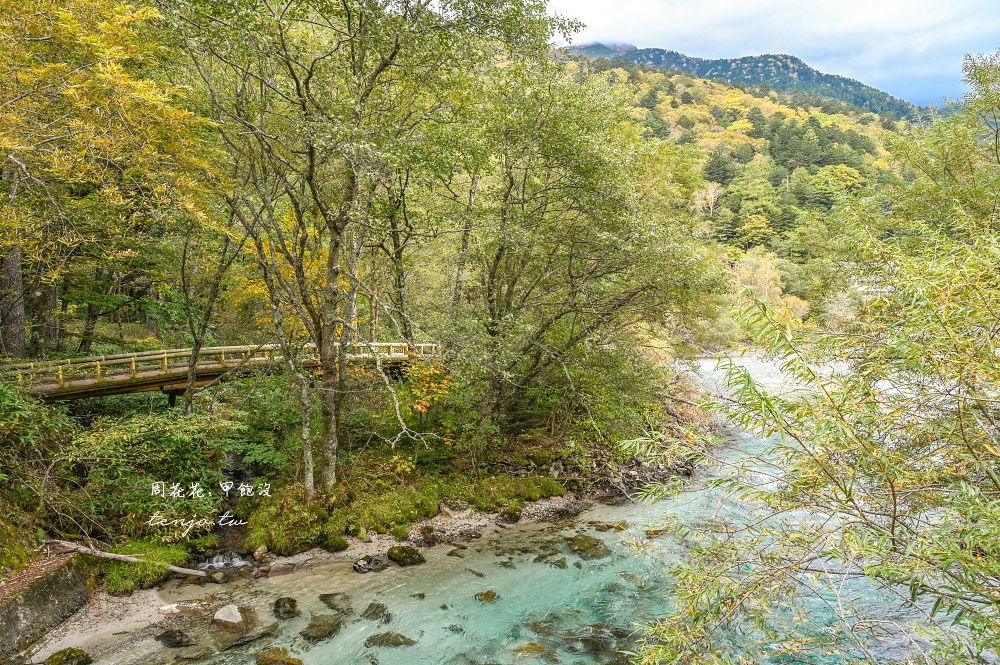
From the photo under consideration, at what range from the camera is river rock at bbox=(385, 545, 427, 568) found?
894 cm

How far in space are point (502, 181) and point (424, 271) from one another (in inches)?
319

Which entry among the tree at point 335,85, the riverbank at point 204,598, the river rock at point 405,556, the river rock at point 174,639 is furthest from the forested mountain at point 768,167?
the river rock at point 174,639

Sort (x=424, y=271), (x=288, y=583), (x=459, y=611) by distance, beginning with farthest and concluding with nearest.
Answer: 1. (x=424, y=271)
2. (x=288, y=583)
3. (x=459, y=611)

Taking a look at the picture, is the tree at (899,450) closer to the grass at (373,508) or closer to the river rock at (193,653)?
the river rock at (193,653)

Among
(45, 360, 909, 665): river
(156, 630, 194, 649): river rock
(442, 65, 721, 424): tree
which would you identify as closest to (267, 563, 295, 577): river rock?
(45, 360, 909, 665): river

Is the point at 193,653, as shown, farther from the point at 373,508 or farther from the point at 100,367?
the point at 100,367

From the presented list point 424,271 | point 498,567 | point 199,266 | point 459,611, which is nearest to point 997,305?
point 459,611

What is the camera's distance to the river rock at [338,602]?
7.35 metres

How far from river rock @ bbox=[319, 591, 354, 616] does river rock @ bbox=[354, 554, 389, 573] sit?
2.55ft

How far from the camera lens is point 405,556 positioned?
902 cm

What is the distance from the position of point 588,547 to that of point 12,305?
1363 centimetres

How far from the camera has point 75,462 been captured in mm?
8734

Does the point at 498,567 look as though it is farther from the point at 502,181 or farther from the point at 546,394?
the point at 502,181

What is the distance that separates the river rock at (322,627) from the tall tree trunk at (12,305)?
9.79 m
